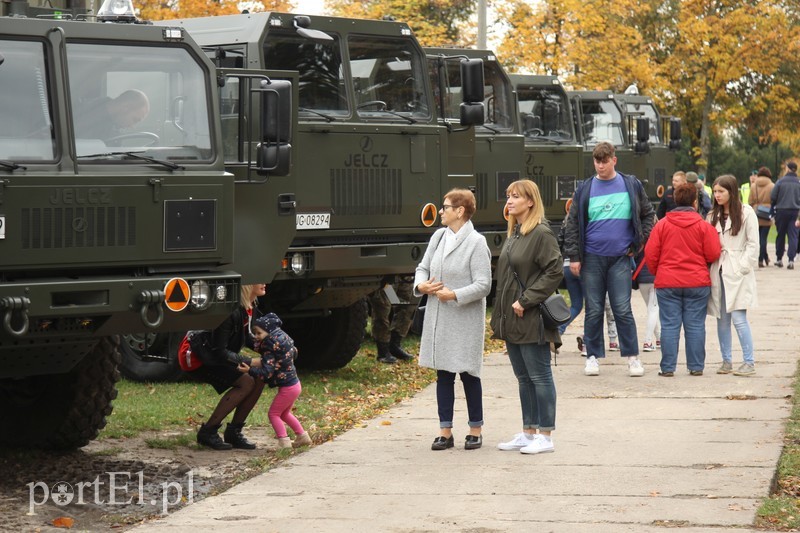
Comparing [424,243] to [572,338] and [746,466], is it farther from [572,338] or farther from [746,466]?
[746,466]

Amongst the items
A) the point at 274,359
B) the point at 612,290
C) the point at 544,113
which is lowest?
the point at 274,359

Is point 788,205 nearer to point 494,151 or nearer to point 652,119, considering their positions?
point 652,119

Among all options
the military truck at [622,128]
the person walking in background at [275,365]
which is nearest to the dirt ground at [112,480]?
the person walking in background at [275,365]

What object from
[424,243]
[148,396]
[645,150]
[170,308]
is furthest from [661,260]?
[645,150]

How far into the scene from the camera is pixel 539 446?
854 centimetres

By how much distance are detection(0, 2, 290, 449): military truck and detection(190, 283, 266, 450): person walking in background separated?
60 cm

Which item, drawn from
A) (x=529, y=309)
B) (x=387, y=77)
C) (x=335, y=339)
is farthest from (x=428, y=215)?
(x=529, y=309)

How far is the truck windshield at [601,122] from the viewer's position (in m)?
21.2

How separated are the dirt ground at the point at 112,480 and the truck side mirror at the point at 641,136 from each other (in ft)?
43.1

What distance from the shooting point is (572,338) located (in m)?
14.9

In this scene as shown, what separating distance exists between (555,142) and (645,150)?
390 cm

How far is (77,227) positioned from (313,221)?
4.03 m

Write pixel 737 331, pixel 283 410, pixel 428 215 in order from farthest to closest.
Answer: pixel 428 215 → pixel 737 331 → pixel 283 410

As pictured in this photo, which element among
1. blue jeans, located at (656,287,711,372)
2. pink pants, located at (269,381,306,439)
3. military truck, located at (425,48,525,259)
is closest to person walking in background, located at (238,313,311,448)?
pink pants, located at (269,381,306,439)
